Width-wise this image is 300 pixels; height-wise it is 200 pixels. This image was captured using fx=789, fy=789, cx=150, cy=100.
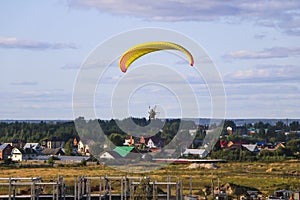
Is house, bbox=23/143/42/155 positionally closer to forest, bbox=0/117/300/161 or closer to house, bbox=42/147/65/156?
house, bbox=42/147/65/156

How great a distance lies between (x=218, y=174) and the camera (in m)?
46.1

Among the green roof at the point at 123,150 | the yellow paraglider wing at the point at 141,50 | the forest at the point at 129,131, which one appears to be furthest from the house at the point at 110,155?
the yellow paraglider wing at the point at 141,50

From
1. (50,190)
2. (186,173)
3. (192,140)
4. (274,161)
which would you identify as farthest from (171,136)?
(50,190)

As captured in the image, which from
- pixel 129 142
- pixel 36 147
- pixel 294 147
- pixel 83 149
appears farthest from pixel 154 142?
pixel 294 147

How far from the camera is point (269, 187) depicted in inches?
1454

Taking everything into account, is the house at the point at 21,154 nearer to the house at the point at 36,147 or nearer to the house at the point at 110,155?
the house at the point at 36,147

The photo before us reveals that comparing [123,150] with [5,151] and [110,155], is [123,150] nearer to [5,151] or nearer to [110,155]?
[110,155]

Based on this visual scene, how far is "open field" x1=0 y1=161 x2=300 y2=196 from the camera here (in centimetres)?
3812

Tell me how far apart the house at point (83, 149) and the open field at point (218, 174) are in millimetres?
14197

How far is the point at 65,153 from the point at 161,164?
574 inches

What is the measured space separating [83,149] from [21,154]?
9024 millimetres

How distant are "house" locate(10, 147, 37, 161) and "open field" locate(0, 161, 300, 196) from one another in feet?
36.3

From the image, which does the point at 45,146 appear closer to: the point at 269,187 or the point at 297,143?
the point at 297,143

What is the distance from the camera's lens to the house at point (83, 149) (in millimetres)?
68200
